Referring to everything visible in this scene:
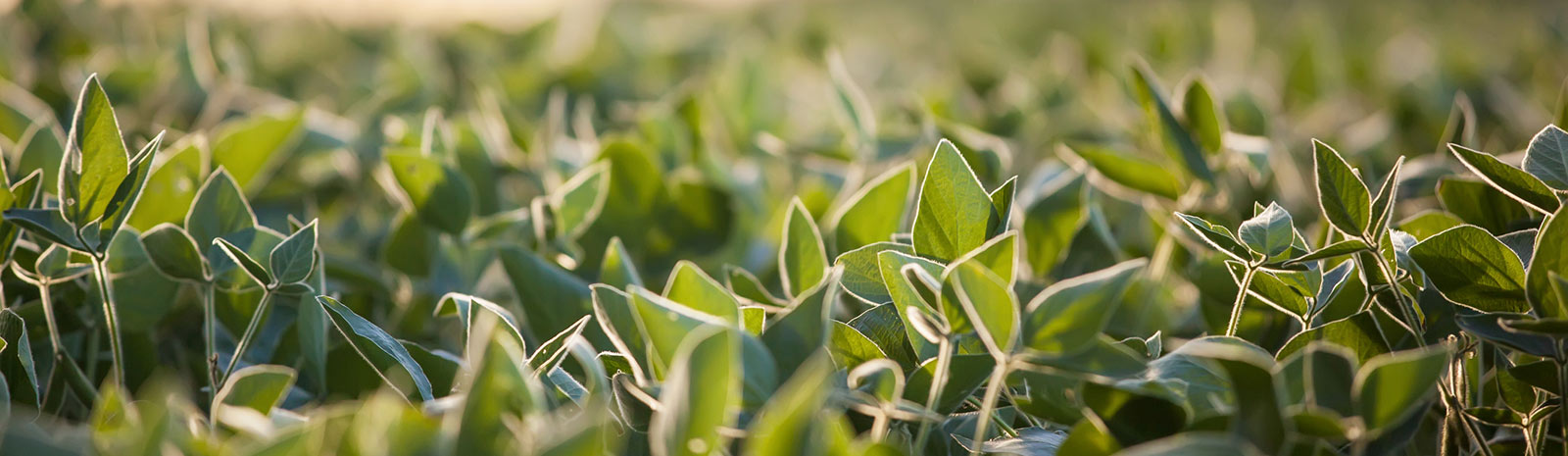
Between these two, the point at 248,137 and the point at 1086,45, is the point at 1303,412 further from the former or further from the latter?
the point at 1086,45

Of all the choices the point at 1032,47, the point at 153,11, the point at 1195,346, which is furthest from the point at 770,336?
the point at 153,11

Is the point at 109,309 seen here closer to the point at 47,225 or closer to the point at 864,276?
the point at 47,225

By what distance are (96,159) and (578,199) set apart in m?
0.39

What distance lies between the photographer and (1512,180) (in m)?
0.75

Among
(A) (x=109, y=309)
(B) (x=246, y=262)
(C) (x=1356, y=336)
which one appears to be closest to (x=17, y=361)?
(A) (x=109, y=309)

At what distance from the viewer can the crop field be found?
589 mm

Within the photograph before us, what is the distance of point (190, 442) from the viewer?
0.56 m

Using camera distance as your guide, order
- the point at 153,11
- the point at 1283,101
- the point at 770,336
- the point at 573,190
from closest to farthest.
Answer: the point at 770,336 → the point at 573,190 → the point at 1283,101 → the point at 153,11

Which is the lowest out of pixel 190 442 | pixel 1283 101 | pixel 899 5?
pixel 899 5

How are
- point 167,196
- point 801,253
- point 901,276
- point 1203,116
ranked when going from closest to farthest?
point 901,276, point 801,253, point 167,196, point 1203,116

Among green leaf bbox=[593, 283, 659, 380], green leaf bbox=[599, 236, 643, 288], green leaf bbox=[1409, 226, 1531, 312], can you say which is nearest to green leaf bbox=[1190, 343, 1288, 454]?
green leaf bbox=[1409, 226, 1531, 312]

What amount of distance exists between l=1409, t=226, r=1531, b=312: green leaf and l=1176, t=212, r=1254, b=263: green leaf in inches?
4.4

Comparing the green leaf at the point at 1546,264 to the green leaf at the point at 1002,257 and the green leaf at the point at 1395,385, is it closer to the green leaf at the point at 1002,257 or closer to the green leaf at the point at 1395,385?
the green leaf at the point at 1395,385

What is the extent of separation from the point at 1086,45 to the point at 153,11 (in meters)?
2.58
